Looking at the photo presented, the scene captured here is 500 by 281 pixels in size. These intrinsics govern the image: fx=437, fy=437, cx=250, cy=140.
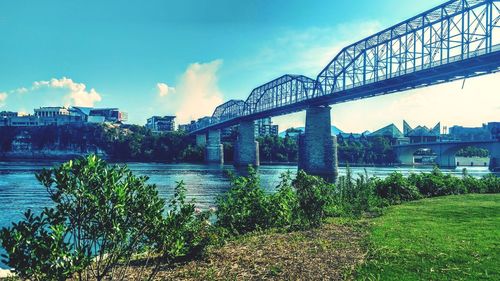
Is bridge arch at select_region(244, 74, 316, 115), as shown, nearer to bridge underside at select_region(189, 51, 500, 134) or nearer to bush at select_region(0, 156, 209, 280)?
bridge underside at select_region(189, 51, 500, 134)

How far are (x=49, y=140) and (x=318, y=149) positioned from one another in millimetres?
148111

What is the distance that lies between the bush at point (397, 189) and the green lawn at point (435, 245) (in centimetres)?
474

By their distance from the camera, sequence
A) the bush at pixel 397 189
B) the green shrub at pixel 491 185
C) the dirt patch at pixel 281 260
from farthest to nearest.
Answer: the green shrub at pixel 491 185 → the bush at pixel 397 189 → the dirt patch at pixel 281 260

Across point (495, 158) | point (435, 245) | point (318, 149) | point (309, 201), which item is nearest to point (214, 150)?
point (318, 149)

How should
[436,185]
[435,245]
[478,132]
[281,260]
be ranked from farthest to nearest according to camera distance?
[478,132], [436,185], [435,245], [281,260]

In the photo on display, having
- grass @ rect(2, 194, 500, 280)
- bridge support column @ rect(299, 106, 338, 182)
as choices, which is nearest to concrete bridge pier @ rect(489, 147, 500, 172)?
bridge support column @ rect(299, 106, 338, 182)

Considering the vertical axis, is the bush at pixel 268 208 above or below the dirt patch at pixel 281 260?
above

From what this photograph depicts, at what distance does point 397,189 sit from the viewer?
68.9 ft

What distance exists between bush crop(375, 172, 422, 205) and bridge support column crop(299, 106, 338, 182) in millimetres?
52071

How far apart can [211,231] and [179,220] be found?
12.4ft

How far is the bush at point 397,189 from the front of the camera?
20.7 metres

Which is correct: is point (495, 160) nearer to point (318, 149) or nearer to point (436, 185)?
point (318, 149)

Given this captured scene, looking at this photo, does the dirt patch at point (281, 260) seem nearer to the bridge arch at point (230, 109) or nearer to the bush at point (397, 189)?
the bush at point (397, 189)

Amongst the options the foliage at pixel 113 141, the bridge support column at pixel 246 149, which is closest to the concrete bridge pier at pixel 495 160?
the bridge support column at pixel 246 149
